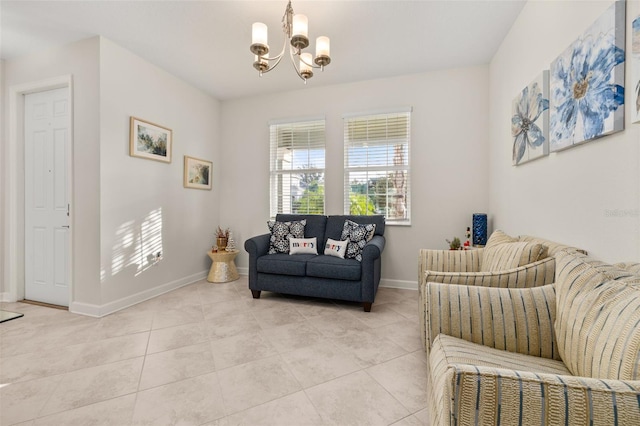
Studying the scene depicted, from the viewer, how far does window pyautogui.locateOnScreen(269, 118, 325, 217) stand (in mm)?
4129

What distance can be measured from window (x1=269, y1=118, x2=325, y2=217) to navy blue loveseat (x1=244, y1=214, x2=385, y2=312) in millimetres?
819

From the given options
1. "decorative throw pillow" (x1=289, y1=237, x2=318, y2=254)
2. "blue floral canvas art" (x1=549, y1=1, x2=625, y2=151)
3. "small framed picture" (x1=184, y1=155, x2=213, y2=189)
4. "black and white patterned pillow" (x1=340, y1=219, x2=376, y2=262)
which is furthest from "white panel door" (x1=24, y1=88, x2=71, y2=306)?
"blue floral canvas art" (x1=549, y1=1, x2=625, y2=151)

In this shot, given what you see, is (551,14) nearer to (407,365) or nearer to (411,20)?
(411,20)

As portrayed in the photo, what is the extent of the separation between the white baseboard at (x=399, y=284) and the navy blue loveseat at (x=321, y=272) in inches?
25.5

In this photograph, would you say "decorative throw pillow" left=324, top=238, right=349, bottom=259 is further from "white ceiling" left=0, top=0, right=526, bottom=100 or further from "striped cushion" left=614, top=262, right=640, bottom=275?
"striped cushion" left=614, top=262, right=640, bottom=275

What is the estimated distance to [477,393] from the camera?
72 centimetres

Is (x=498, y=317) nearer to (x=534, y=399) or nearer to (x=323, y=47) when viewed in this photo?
(x=534, y=399)

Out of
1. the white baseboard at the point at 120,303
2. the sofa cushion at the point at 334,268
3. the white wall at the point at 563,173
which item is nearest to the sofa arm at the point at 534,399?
the white wall at the point at 563,173

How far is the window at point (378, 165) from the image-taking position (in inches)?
148

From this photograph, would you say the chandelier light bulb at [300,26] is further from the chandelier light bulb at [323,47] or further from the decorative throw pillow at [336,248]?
the decorative throw pillow at [336,248]

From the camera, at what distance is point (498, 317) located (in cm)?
130

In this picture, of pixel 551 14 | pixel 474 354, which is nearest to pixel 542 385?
pixel 474 354

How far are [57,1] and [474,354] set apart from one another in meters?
3.81

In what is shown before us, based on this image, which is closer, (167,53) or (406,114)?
(167,53)
